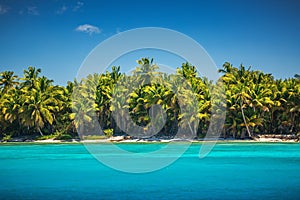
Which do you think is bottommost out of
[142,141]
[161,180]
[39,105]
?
[161,180]

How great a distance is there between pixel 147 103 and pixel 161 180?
23.6 m

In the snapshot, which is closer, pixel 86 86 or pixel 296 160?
pixel 296 160

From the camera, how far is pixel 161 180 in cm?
1588

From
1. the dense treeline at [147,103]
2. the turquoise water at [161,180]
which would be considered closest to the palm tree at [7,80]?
the dense treeline at [147,103]

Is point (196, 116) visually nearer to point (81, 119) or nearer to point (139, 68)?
point (139, 68)

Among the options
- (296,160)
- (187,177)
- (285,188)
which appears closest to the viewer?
(285,188)

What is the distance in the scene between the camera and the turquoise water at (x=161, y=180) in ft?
42.1

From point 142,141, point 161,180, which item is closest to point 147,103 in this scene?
point 142,141

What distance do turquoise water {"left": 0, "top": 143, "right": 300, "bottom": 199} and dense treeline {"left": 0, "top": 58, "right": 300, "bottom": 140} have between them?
45.6 ft

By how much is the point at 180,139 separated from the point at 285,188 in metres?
25.0

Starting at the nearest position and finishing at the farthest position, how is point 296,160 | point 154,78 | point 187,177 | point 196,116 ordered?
point 187,177
point 296,160
point 196,116
point 154,78

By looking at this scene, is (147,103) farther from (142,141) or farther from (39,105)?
(39,105)

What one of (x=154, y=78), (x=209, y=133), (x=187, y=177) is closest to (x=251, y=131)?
(x=209, y=133)

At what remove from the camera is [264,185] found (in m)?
14.4
